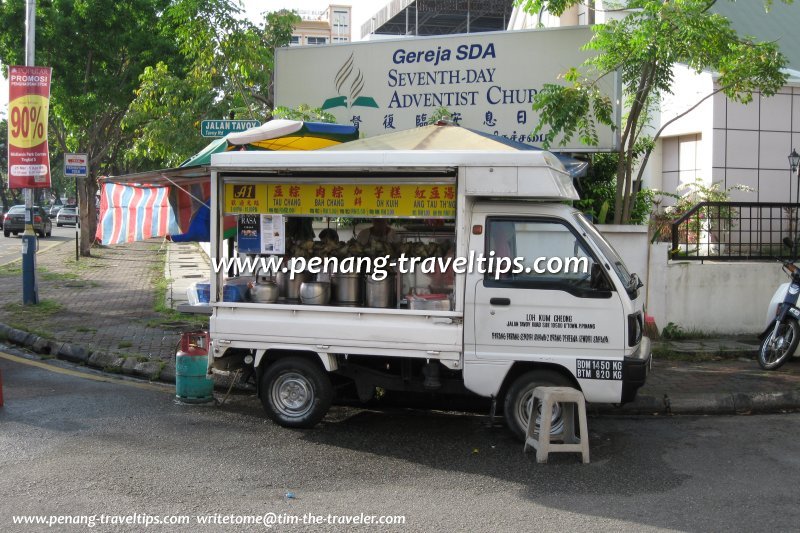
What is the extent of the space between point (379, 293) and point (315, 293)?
1.82 feet

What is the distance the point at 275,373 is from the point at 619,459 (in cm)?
294

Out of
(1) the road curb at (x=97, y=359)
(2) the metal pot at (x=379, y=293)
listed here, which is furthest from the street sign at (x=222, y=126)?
(2) the metal pot at (x=379, y=293)

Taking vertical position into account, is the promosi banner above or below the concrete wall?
above

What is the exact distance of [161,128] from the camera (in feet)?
48.0

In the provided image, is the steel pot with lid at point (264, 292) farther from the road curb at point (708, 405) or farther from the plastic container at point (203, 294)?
the plastic container at point (203, 294)

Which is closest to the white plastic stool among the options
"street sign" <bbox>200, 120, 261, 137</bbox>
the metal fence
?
the metal fence

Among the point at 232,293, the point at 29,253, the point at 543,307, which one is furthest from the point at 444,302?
the point at 29,253

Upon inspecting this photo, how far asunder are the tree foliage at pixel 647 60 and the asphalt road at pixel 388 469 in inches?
172

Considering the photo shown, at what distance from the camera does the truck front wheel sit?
22.9 ft

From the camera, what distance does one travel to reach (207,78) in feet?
45.0

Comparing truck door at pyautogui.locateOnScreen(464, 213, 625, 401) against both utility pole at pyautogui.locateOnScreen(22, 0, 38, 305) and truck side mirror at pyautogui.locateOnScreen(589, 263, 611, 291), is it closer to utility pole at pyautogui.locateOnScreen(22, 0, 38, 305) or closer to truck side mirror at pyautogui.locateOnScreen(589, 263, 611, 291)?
truck side mirror at pyautogui.locateOnScreen(589, 263, 611, 291)

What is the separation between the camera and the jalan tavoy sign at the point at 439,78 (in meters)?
12.2

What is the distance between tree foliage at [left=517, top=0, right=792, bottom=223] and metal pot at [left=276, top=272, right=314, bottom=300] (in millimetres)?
4392

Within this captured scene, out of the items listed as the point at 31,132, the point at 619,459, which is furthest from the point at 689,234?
the point at 31,132
